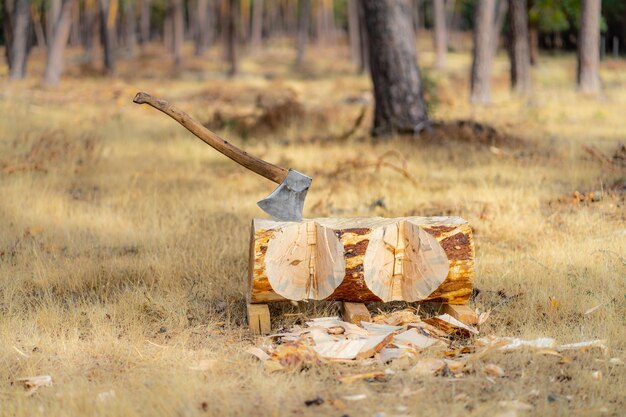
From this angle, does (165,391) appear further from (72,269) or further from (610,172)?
(610,172)

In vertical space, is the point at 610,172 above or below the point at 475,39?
below

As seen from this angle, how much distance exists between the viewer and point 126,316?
192 inches

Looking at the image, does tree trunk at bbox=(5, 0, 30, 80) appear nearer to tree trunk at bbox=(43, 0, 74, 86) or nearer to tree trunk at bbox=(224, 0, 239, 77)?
tree trunk at bbox=(43, 0, 74, 86)

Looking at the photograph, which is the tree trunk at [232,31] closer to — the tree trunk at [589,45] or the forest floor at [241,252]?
the tree trunk at [589,45]

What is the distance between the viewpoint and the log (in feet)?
15.6

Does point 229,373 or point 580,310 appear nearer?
point 229,373

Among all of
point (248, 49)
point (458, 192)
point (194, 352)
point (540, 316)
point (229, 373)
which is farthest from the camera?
point (248, 49)

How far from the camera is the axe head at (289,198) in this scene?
4852mm

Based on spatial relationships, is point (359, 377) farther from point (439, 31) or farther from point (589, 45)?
point (439, 31)

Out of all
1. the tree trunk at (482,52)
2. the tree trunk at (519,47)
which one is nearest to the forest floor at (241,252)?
the tree trunk at (482,52)

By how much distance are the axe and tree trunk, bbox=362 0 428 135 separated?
6.16m

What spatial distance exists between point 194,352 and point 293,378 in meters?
0.71

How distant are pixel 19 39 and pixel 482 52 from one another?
1233cm

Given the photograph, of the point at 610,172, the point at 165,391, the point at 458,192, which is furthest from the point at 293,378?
the point at 610,172
